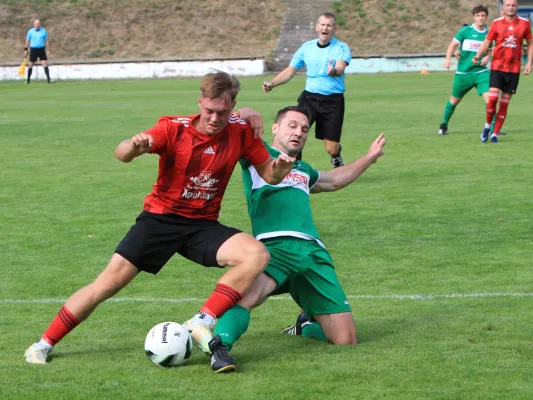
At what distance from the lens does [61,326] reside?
17.6 feet

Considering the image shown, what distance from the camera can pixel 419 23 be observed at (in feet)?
→ 170

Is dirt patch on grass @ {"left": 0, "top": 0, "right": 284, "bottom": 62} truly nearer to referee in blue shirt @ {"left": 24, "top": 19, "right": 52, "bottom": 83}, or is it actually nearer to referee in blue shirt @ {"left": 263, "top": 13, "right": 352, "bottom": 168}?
referee in blue shirt @ {"left": 24, "top": 19, "right": 52, "bottom": 83}

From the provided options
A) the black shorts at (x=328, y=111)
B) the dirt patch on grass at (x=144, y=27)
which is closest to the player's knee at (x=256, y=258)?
the black shorts at (x=328, y=111)

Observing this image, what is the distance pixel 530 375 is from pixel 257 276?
4.80 feet

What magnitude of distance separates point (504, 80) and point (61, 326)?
12.6 m

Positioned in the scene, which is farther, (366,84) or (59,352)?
(366,84)

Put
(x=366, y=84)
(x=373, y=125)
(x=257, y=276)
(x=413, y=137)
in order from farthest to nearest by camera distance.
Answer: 1. (x=366, y=84)
2. (x=373, y=125)
3. (x=413, y=137)
4. (x=257, y=276)

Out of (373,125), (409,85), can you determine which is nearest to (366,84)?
(409,85)

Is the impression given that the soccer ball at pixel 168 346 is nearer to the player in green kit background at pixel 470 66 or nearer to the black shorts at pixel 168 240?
the black shorts at pixel 168 240

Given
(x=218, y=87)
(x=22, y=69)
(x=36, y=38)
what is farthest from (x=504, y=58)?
(x=22, y=69)

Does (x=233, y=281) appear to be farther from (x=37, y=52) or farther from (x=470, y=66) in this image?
(x=37, y=52)

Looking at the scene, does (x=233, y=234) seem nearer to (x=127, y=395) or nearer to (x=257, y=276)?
(x=257, y=276)

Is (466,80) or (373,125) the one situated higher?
(466,80)

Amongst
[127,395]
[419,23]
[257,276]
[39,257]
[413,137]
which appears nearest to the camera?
[127,395]
